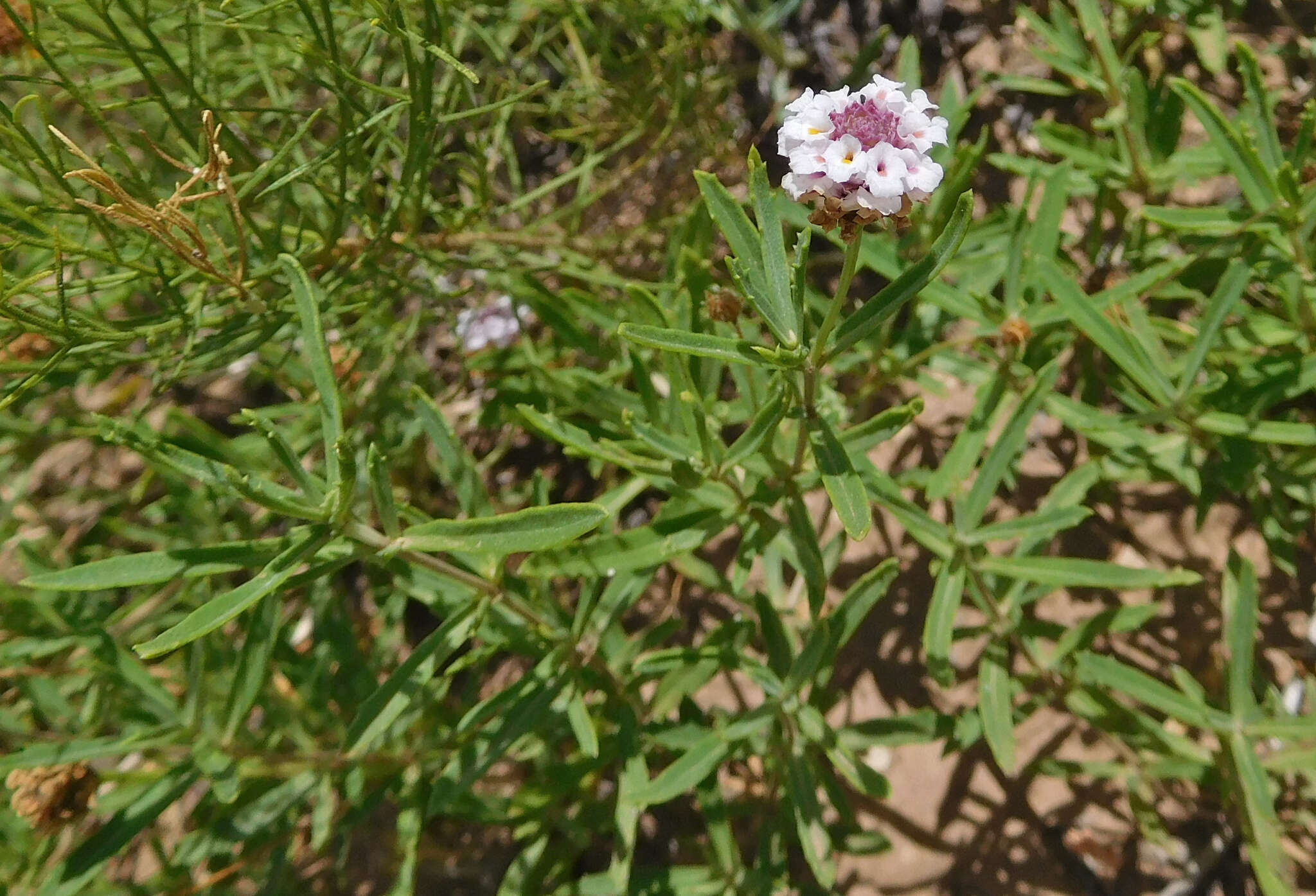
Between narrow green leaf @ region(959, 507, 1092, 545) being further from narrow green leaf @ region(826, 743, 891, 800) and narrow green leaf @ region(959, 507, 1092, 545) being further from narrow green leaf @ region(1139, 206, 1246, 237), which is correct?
narrow green leaf @ region(1139, 206, 1246, 237)

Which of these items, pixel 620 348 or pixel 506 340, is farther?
pixel 506 340

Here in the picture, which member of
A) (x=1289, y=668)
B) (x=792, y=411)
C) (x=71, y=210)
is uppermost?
(x=71, y=210)

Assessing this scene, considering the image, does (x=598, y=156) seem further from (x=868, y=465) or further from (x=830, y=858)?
(x=830, y=858)

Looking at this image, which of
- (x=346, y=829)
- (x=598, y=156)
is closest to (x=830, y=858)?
(x=346, y=829)

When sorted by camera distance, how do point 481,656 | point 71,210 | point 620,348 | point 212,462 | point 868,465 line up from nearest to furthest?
point 212,462
point 71,210
point 868,465
point 481,656
point 620,348

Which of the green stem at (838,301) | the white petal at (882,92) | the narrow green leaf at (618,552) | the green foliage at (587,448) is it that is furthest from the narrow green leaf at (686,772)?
the white petal at (882,92)

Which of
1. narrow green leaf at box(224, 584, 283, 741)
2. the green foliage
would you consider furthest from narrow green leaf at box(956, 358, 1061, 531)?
narrow green leaf at box(224, 584, 283, 741)

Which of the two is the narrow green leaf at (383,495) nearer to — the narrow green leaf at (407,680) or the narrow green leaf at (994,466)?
the narrow green leaf at (407,680)
